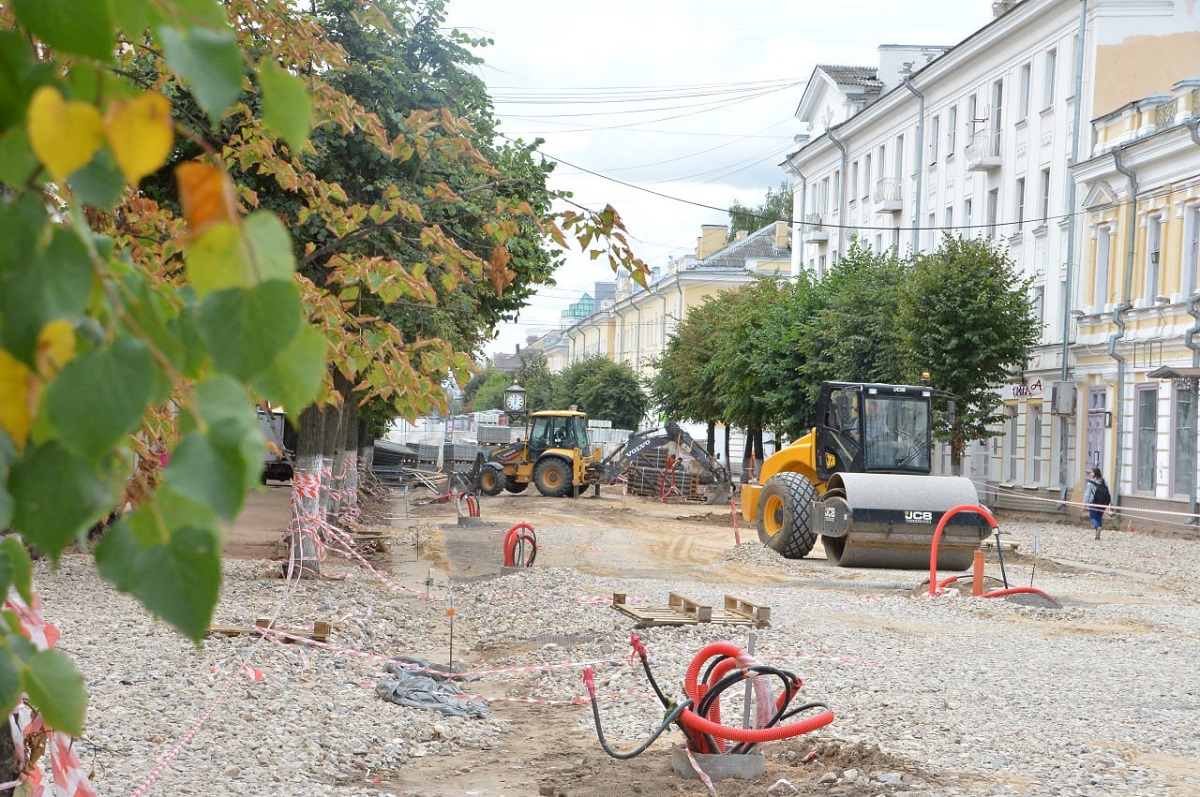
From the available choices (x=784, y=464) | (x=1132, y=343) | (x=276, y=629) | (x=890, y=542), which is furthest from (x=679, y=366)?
(x=276, y=629)

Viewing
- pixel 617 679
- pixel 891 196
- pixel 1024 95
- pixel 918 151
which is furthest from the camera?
pixel 891 196

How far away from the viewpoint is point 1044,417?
38.4 m

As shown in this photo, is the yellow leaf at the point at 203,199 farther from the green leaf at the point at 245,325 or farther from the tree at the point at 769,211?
the tree at the point at 769,211

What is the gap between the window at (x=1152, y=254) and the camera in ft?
107

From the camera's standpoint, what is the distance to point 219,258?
114 cm

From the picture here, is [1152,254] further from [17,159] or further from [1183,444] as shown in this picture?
[17,159]

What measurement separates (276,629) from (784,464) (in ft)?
50.1

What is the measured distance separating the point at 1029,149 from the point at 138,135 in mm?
41826

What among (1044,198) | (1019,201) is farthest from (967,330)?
(1019,201)

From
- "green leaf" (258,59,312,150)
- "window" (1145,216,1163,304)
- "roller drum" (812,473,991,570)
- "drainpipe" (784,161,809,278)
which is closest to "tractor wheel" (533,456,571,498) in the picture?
"window" (1145,216,1163,304)

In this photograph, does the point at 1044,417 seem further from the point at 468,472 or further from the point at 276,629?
the point at 276,629

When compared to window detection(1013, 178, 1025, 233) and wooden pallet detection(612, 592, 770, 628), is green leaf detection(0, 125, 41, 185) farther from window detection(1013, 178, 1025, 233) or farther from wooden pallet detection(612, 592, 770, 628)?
window detection(1013, 178, 1025, 233)

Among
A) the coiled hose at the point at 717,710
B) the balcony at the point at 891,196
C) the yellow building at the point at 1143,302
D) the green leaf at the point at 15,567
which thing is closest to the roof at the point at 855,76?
the balcony at the point at 891,196

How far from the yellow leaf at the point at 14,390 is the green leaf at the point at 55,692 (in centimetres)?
45
